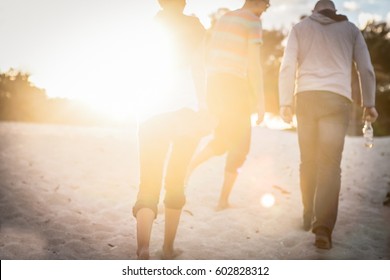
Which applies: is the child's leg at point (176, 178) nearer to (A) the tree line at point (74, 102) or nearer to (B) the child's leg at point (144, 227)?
(B) the child's leg at point (144, 227)

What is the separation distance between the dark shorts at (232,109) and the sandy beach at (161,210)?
0.72 m

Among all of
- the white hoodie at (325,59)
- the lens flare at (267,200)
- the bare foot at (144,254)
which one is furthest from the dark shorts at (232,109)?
the bare foot at (144,254)

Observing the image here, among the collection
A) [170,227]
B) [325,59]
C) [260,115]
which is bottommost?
[170,227]

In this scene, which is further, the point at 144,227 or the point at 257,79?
the point at 257,79

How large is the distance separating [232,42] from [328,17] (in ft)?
2.68

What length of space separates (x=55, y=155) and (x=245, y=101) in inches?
154

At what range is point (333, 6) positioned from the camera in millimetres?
3342

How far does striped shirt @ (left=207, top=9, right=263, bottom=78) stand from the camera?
346cm

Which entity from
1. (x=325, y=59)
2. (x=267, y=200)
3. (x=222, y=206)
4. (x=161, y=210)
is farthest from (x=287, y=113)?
(x=267, y=200)

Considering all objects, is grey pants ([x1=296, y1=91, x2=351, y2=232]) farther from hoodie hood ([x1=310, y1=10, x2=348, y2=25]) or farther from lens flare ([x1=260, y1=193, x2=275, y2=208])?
lens flare ([x1=260, y1=193, x2=275, y2=208])

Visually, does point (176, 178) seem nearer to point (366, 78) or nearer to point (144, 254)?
point (144, 254)

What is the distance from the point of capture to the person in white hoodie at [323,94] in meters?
3.05

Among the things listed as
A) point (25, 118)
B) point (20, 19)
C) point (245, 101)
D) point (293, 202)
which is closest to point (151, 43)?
point (245, 101)

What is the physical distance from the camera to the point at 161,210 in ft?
12.9
